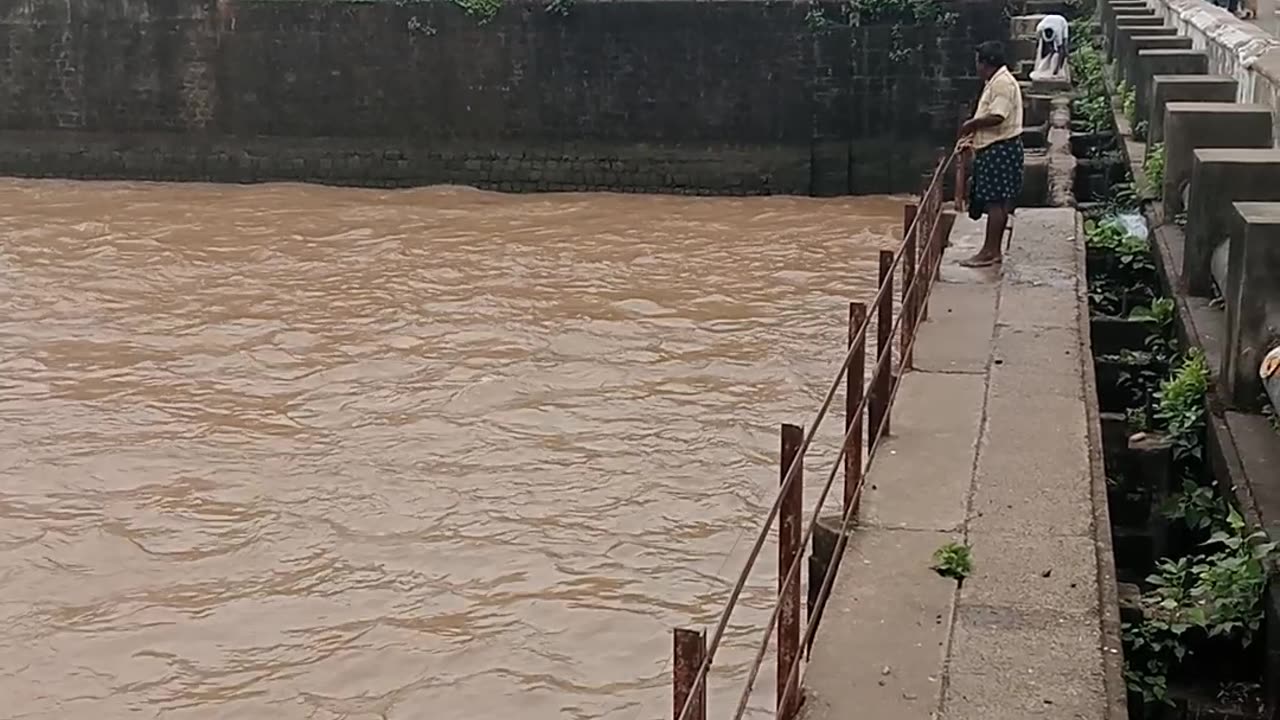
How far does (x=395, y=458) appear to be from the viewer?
888cm

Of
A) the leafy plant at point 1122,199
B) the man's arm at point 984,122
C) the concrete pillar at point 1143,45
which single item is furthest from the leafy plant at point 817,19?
the man's arm at point 984,122

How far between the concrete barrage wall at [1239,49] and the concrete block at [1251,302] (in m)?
2.31

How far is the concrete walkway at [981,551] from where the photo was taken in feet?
12.6

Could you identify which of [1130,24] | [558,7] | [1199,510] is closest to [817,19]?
[558,7]

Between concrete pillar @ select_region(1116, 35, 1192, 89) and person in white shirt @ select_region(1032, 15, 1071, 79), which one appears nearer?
→ concrete pillar @ select_region(1116, 35, 1192, 89)

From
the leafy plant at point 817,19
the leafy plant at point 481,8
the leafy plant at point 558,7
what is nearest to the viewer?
the leafy plant at point 817,19

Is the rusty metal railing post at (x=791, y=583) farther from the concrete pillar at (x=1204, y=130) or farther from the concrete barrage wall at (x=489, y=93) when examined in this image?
the concrete barrage wall at (x=489, y=93)

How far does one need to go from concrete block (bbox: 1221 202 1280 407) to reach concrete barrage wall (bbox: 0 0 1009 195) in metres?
12.3

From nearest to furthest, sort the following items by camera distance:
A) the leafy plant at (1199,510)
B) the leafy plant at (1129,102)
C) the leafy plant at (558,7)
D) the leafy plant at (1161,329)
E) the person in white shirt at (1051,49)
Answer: the leafy plant at (1199,510) → the leafy plant at (1161,329) → the leafy plant at (1129,102) → the person in white shirt at (1051,49) → the leafy plant at (558,7)

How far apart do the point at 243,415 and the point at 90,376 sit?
1679 mm

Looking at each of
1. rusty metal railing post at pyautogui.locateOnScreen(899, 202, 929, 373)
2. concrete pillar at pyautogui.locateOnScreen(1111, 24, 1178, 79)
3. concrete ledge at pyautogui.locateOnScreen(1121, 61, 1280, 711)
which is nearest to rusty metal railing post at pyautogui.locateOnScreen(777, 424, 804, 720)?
concrete ledge at pyautogui.locateOnScreen(1121, 61, 1280, 711)

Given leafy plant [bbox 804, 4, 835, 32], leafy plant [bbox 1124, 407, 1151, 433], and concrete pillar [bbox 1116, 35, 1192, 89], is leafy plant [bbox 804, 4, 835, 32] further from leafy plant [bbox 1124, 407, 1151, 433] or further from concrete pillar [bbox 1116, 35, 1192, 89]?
leafy plant [bbox 1124, 407, 1151, 433]

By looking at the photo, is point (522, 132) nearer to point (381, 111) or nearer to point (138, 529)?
point (381, 111)

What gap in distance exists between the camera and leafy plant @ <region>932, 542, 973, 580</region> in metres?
4.47
